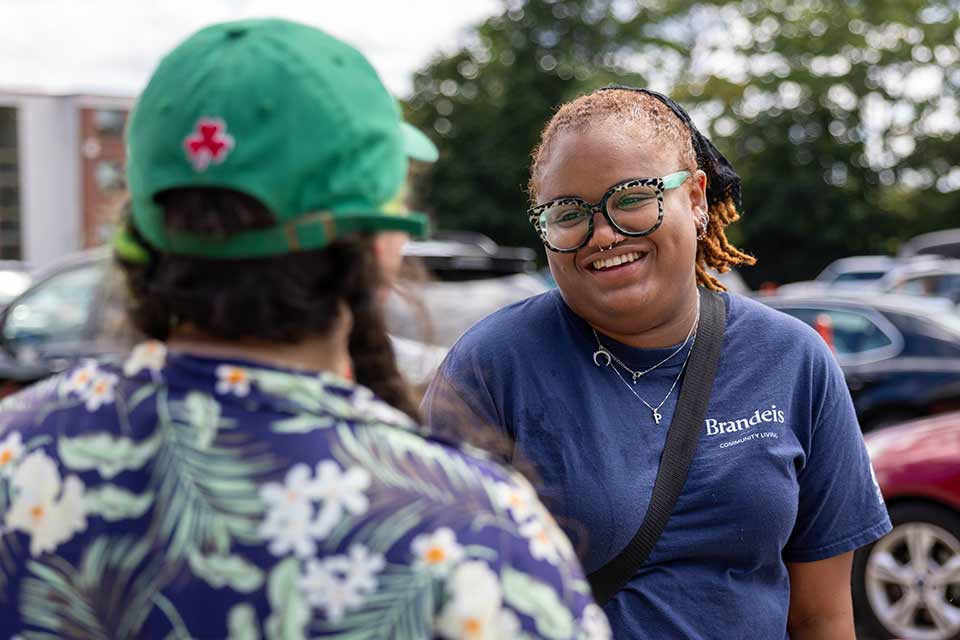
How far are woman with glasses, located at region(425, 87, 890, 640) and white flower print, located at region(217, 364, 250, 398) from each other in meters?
0.89

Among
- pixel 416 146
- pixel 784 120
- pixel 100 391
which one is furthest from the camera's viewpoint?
pixel 784 120

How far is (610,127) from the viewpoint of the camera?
2287 millimetres

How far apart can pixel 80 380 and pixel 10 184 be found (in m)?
58.3

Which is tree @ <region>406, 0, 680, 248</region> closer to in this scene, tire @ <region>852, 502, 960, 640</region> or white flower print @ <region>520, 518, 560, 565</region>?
tire @ <region>852, 502, 960, 640</region>

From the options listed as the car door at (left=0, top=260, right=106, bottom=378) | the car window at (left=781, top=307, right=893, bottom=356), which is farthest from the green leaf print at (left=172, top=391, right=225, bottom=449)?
the car window at (left=781, top=307, right=893, bottom=356)

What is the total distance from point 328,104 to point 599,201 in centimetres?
119

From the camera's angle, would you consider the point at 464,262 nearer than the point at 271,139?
No

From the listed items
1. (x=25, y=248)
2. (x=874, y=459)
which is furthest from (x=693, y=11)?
(x=874, y=459)

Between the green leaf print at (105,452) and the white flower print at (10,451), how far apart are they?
0.20 feet

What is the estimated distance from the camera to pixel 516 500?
1164 mm

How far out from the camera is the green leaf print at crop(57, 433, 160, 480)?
113 cm

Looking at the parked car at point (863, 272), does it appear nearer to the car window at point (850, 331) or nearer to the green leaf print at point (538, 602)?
the car window at point (850, 331)

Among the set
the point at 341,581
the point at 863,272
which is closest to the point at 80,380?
the point at 341,581

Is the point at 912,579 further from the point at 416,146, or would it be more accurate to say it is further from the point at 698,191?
the point at 416,146
